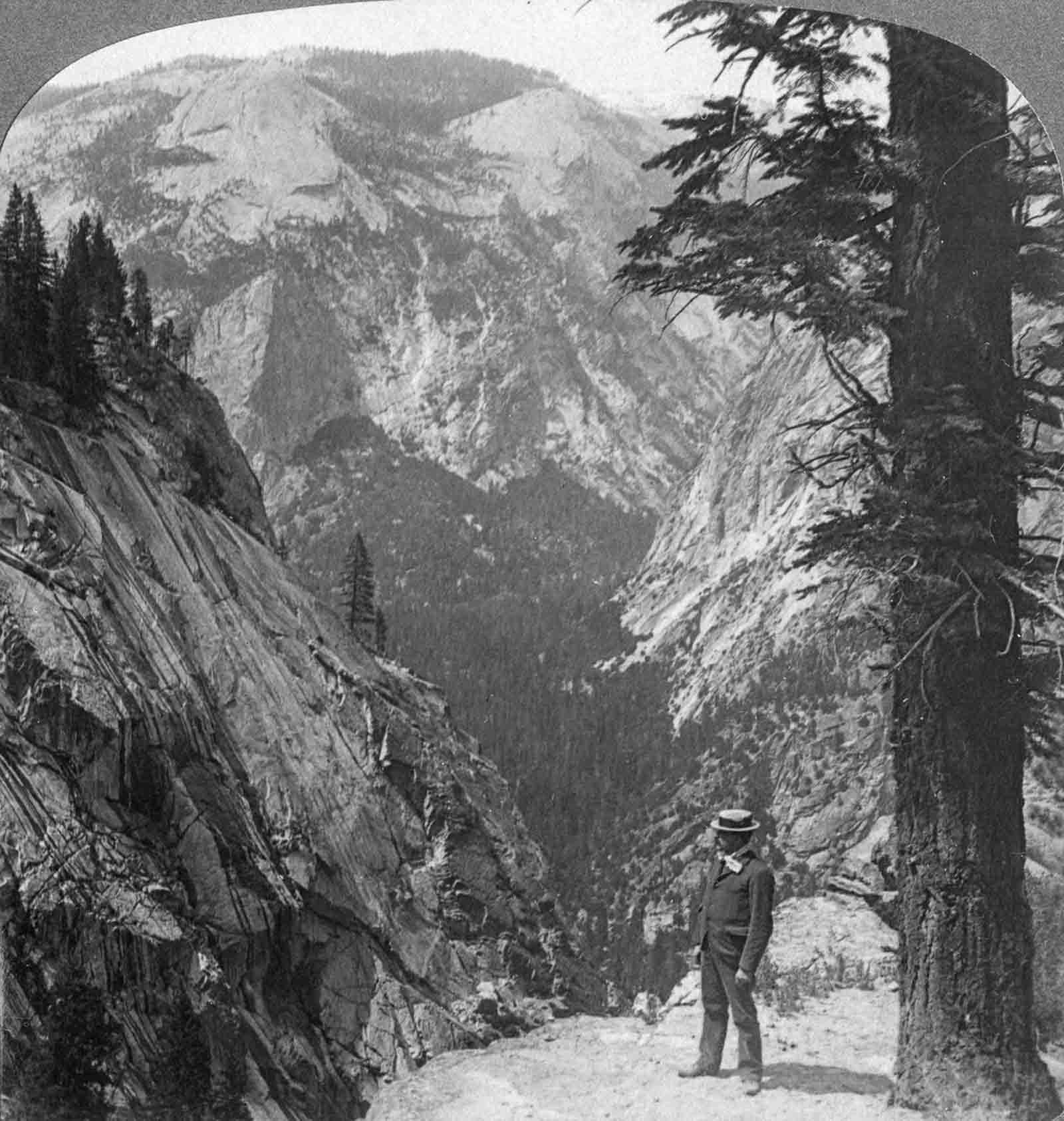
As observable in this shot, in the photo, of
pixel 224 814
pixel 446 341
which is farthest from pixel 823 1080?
pixel 446 341

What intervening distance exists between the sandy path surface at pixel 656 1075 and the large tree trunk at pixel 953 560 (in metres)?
0.26

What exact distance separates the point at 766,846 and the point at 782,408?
2.54 m

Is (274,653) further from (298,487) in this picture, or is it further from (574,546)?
(574,546)

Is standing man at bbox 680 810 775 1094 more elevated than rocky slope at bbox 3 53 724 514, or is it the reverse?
rocky slope at bbox 3 53 724 514

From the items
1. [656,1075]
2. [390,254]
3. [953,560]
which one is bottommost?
[656,1075]

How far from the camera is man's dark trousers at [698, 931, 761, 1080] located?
732 cm

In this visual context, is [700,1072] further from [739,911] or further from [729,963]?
[739,911]

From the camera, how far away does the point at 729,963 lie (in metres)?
7.34

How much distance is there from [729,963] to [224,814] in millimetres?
2913

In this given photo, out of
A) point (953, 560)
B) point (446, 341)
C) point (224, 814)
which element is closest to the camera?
point (953, 560)

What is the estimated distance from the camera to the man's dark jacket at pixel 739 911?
7195 mm

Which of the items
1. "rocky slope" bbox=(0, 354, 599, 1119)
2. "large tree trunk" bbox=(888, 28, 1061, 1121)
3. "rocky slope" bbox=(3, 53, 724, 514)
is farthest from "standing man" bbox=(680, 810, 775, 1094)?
"rocky slope" bbox=(3, 53, 724, 514)

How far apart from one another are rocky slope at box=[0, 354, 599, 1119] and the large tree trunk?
1.98 meters

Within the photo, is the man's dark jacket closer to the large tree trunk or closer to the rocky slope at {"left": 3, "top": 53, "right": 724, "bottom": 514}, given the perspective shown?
the large tree trunk
